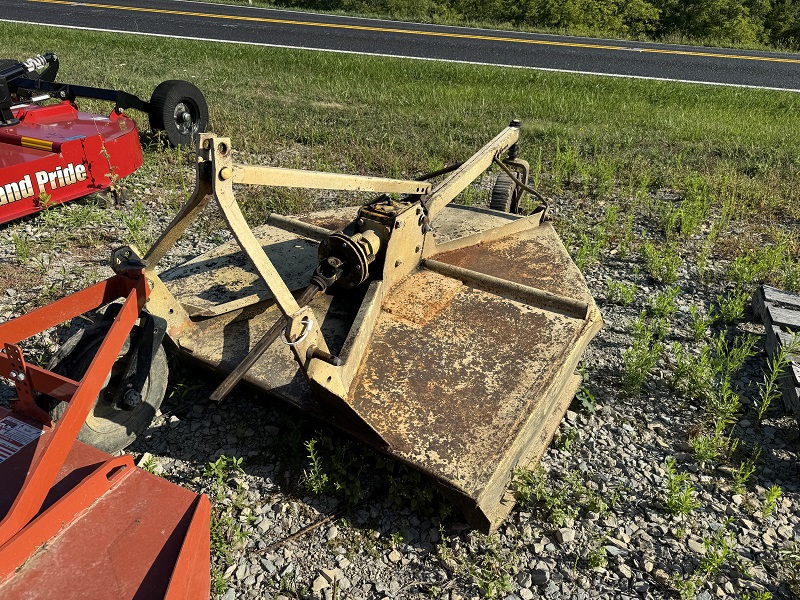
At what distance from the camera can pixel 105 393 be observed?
9.16 ft

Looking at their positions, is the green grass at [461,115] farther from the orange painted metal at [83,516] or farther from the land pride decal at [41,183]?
the orange painted metal at [83,516]

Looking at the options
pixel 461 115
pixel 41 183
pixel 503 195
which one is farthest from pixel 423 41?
pixel 41 183

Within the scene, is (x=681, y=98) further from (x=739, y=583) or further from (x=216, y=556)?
(x=216, y=556)

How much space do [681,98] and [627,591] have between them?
9.27 meters

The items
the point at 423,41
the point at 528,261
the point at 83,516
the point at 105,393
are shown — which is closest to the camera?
the point at 83,516

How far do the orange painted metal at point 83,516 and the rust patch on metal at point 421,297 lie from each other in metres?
1.27

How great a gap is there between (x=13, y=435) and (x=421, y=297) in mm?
1820

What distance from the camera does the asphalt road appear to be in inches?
519

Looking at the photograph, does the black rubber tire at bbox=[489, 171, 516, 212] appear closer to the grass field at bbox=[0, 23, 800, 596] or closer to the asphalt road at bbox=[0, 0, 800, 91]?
the grass field at bbox=[0, 23, 800, 596]

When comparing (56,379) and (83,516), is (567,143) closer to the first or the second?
(56,379)

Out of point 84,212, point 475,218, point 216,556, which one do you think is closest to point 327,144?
point 84,212

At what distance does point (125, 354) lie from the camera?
9.23 ft

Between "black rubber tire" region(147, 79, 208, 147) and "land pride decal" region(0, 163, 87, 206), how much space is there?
1391 mm

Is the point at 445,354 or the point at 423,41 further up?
the point at 445,354
